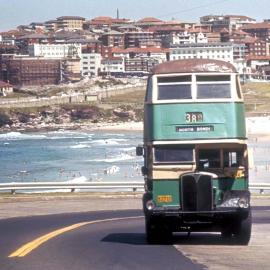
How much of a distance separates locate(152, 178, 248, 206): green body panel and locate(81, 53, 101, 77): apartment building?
174m

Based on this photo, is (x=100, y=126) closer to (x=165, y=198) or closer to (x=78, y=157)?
(x=78, y=157)

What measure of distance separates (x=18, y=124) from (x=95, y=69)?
2726 inches

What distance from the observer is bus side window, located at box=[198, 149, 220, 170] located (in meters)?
17.2

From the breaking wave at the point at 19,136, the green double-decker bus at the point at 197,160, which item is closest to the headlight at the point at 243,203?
the green double-decker bus at the point at 197,160

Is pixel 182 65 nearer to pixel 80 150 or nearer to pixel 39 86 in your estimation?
pixel 80 150

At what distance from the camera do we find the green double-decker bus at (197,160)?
56.1 feet

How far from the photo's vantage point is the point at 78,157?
76.6m

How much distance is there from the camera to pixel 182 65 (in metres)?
18.1

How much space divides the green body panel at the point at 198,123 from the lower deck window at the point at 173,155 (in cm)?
18

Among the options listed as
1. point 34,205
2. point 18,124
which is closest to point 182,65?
point 34,205

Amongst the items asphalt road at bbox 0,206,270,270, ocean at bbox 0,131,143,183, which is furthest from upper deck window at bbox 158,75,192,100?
ocean at bbox 0,131,143,183

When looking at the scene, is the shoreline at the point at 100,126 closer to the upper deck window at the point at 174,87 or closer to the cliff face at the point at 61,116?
the cliff face at the point at 61,116

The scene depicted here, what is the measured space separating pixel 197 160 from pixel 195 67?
168 cm

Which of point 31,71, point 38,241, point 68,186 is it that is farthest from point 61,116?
point 38,241
